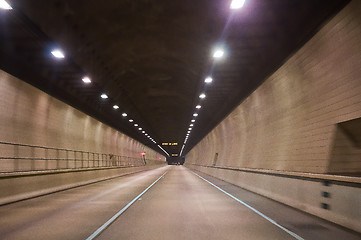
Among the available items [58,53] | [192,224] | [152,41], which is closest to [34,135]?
[58,53]

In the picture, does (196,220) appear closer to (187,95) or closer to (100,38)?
(100,38)

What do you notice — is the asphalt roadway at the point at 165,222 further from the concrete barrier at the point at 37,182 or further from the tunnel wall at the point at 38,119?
the tunnel wall at the point at 38,119

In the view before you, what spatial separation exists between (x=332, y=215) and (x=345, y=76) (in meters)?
4.08

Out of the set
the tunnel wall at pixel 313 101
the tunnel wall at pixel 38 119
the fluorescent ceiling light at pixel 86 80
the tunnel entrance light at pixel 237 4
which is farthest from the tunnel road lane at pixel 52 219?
the tunnel wall at pixel 313 101

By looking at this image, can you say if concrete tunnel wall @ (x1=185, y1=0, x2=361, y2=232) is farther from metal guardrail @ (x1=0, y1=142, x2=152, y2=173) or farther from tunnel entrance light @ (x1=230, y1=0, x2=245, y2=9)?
metal guardrail @ (x1=0, y1=142, x2=152, y2=173)

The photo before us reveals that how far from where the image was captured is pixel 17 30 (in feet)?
37.6

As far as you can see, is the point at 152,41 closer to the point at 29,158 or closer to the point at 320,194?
the point at 320,194

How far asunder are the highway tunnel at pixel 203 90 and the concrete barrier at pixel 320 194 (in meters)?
0.05

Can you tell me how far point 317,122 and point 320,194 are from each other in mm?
3667

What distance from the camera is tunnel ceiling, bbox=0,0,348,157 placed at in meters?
10.2

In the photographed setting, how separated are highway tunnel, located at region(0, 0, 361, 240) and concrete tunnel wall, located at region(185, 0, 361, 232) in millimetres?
53

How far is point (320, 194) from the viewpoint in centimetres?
1008

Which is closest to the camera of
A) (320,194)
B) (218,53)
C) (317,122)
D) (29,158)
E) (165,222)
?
(165,222)

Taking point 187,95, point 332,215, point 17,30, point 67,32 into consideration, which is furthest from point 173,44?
point 187,95
